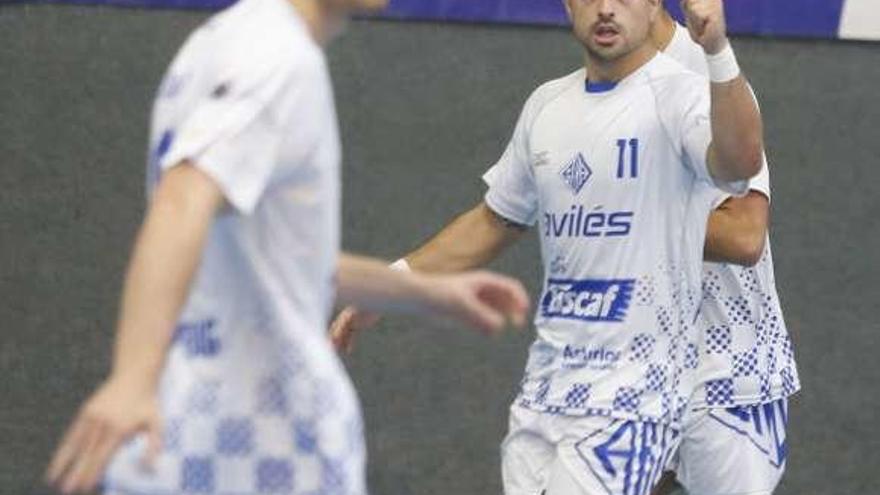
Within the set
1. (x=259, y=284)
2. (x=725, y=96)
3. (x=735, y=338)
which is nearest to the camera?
(x=259, y=284)

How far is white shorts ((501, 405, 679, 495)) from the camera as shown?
4234mm

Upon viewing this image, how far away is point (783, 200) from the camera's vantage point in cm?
593

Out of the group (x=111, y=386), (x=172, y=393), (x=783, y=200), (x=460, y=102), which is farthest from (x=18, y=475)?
(x=111, y=386)

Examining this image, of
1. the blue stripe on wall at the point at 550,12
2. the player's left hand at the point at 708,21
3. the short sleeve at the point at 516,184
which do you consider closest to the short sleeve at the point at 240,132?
the player's left hand at the point at 708,21

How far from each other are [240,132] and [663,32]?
2055 mm

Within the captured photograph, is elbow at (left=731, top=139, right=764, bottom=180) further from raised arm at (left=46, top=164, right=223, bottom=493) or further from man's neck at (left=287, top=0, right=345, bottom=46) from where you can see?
raised arm at (left=46, top=164, right=223, bottom=493)

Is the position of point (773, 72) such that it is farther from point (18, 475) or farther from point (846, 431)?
point (18, 475)

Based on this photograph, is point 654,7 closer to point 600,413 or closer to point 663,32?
point 663,32

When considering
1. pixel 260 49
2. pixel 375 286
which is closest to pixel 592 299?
pixel 375 286

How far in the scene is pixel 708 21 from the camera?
157 inches

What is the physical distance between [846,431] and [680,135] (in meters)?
1.97

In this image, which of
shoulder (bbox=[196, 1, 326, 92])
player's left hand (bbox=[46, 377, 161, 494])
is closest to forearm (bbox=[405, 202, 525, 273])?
shoulder (bbox=[196, 1, 326, 92])

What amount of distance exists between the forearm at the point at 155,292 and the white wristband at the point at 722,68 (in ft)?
5.40

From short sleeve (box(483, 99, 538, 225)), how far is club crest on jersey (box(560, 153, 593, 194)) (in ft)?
0.49
